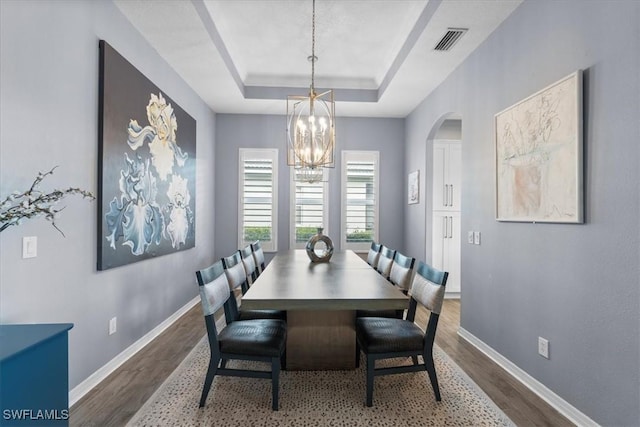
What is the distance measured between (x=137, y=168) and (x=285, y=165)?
2840 millimetres

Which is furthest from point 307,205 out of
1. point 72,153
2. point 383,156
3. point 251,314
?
point 72,153

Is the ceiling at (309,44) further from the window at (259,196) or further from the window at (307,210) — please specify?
the window at (307,210)

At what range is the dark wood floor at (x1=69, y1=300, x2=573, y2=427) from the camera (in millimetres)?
2041

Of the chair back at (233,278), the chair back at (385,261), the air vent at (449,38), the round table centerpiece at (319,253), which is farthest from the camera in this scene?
the round table centerpiece at (319,253)

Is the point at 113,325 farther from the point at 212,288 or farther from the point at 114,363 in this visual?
the point at 212,288

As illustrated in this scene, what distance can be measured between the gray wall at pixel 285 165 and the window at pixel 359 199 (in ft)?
0.33

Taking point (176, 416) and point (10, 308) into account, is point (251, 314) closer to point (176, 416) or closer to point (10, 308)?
point (176, 416)

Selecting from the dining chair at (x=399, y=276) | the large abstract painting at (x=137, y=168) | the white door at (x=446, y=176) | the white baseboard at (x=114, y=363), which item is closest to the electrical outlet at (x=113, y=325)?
the white baseboard at (x=114, y=363)

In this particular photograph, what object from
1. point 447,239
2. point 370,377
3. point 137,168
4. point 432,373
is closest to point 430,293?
point 432,373

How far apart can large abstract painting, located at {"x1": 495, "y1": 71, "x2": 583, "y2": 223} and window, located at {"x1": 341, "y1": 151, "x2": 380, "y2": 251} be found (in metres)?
2.84

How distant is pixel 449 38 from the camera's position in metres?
3.11

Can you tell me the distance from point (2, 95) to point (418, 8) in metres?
3.12

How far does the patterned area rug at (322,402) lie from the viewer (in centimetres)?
200

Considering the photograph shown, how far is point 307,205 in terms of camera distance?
221 inches
